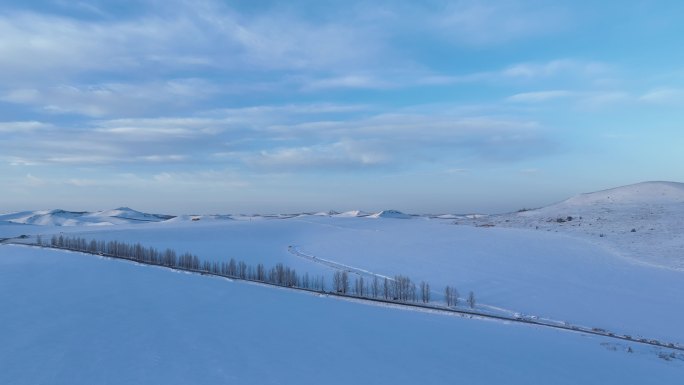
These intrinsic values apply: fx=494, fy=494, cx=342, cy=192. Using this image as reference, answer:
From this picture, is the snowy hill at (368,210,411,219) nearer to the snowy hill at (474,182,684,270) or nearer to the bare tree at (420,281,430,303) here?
the snowy hill at (474,182,684,270)

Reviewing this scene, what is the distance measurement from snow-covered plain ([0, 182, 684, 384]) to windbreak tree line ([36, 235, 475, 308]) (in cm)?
298

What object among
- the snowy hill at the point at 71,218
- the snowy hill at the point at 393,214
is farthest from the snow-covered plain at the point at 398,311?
the snowy hill at the point at 71,218

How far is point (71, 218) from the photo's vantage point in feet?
586

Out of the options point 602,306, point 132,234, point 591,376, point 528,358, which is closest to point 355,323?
point 528,358

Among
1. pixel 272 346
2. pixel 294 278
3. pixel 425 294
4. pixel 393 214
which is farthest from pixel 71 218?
pixel 272 346

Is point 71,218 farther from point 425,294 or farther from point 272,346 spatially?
point 272,346

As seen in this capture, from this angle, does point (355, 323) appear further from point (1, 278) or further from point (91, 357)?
point (1, 278)

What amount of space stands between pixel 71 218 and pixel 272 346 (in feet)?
595

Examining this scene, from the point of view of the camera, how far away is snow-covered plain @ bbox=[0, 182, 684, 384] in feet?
69.7

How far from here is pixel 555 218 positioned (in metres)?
88.8

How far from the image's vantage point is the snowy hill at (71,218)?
171000 mm

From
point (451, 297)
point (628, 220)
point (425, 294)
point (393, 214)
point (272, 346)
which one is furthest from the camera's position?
point (393, 214)

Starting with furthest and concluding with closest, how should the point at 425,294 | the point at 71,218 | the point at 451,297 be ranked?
the point at 71,218, the point at 425,294, the point at 451,297

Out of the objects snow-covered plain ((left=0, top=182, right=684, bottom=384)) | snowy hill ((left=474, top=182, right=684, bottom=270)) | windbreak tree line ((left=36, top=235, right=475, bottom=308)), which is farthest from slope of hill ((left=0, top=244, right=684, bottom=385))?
snowy hill ((left=474, top=182, right=684, bottom=270))
